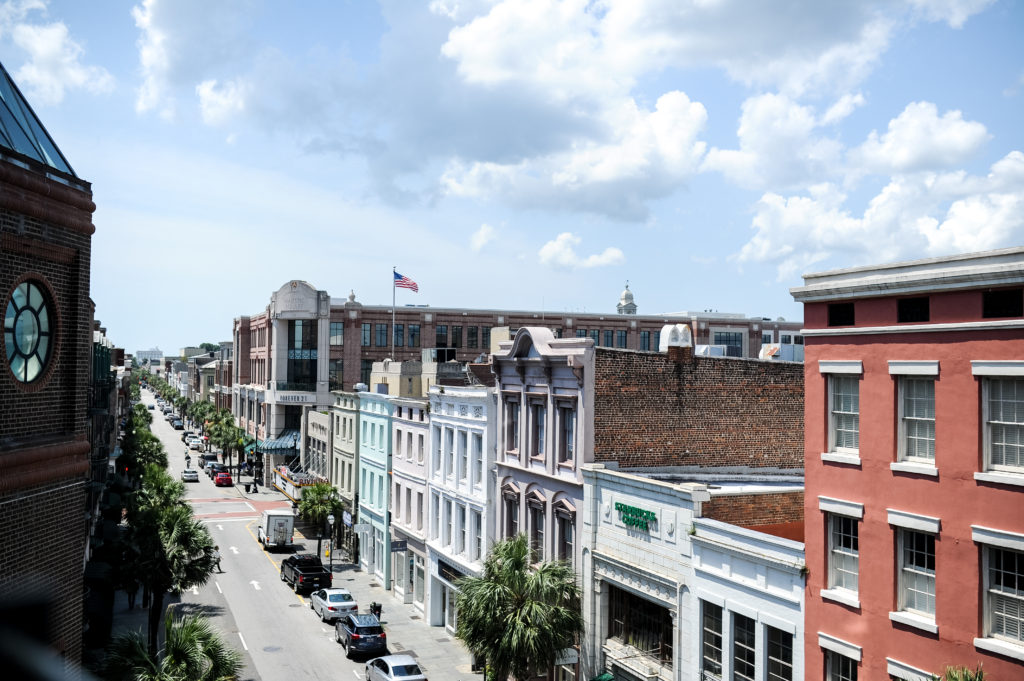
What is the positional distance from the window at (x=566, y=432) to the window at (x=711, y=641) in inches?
323

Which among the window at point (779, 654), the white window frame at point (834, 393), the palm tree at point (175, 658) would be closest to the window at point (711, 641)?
the window at point (779, 654)

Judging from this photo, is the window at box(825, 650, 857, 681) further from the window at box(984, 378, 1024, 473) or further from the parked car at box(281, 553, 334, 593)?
the parked car at box(281, 553, 334, 593)

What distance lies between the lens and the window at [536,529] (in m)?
30.4

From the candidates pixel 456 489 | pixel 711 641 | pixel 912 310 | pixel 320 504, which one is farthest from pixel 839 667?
pixel 320 504

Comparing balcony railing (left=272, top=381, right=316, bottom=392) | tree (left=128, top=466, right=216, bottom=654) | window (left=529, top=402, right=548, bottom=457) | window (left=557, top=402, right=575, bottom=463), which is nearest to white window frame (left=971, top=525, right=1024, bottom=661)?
window (left=557, top=402, right=575, bottom=463)

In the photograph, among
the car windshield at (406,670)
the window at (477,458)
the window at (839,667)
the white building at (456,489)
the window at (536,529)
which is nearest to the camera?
the window at (839,667)

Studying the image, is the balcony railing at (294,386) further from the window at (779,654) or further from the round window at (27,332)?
the window at (779,654)

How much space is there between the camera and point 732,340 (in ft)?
320

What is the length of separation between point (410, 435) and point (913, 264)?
32.6 m

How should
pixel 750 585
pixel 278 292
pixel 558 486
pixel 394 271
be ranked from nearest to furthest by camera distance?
pixel 750 585, pixel 558 486, pixel 394 271, pixel 278 292

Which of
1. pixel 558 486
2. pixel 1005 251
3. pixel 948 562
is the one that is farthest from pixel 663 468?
pixel 1005 251

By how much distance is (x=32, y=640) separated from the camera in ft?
9.06

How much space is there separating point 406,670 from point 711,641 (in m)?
13.2

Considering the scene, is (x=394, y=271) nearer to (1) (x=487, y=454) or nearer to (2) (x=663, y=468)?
(1) (x=487, y=454)
